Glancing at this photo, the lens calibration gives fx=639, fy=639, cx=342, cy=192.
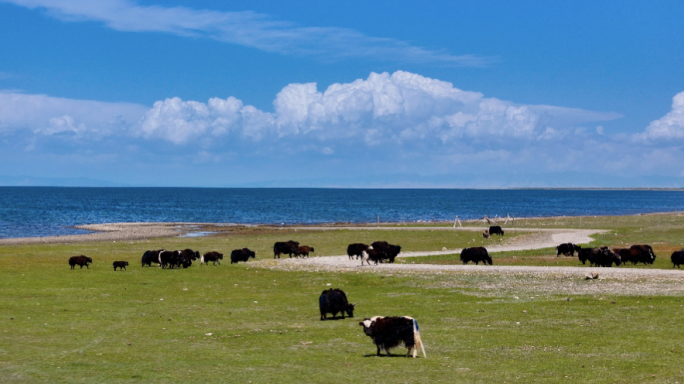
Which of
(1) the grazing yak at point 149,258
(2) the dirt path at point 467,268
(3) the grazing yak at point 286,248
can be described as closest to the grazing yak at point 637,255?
(2) the dirt path at point 467,268

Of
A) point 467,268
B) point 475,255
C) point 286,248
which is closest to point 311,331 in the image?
point 467,268

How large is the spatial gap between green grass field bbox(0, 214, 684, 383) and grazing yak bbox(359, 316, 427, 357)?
1.50 feet

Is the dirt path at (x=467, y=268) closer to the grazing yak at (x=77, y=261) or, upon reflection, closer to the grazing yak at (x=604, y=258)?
the grazing yak at (x=604, y=258)

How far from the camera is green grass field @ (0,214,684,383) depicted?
44.6 ft

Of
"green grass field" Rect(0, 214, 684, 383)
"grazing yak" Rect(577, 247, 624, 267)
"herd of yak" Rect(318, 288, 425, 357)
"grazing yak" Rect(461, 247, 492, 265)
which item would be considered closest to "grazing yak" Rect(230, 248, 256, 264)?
"green grass field" Rect(0, 214, 684, 383)

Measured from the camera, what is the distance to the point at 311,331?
1880 cm

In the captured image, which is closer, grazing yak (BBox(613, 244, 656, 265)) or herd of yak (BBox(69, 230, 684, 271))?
herd of yak (BBox(69, 230, 684, 271))

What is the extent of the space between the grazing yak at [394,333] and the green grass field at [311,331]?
46 centimetres

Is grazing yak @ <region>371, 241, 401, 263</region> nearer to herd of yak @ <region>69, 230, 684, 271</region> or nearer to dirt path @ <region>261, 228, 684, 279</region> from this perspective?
herd of yak @ <region>69, 230, 684, 271</region>

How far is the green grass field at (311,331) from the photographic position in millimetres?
13602

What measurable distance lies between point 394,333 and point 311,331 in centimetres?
406

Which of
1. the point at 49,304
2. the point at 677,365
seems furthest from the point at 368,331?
the point at 49,304

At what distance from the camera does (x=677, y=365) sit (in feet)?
45.1

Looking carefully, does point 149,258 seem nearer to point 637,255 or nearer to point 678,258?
point 637,255
